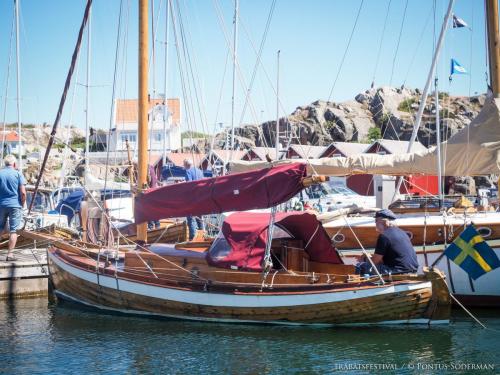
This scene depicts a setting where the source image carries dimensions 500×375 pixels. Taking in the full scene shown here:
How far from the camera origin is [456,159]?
43.3ft

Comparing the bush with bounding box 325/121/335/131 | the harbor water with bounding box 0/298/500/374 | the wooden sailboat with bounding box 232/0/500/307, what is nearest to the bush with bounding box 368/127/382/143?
the bush with bounding box 325/121/335/131

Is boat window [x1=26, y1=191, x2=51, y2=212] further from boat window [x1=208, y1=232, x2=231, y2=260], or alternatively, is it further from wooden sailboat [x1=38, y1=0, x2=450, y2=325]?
boat window [x1=208, y1=232, x2=231, y2=260]

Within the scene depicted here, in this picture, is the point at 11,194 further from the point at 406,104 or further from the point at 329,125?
the point at 406,104

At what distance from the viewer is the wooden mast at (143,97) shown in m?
13.0

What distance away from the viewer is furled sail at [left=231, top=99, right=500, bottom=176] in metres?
12.8

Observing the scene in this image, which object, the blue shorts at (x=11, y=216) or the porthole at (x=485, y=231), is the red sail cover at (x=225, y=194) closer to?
the blue shorts at (x=11, y=216)

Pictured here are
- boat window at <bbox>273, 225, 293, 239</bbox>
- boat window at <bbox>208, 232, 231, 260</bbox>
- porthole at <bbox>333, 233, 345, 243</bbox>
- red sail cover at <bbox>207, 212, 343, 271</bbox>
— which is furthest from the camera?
porthole at <bbox>333, 233, 345, 243</bbox>

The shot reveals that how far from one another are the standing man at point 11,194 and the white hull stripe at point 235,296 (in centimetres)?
258

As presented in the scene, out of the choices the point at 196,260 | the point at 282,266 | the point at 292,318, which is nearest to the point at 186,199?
the point at 196,260

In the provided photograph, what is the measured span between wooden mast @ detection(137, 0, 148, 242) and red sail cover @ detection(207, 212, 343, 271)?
2.62 meters

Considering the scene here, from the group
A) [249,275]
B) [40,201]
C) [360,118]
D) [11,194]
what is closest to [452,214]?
[249,275]

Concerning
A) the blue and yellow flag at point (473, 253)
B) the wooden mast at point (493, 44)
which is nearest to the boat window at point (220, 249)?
the blue and yellow flag at point (473, 253)

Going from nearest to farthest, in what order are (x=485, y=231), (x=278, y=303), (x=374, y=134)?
(x=278, y=303) < (x=485, y=231) < (x=374, y=134)

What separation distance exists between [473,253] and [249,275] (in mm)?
4018
